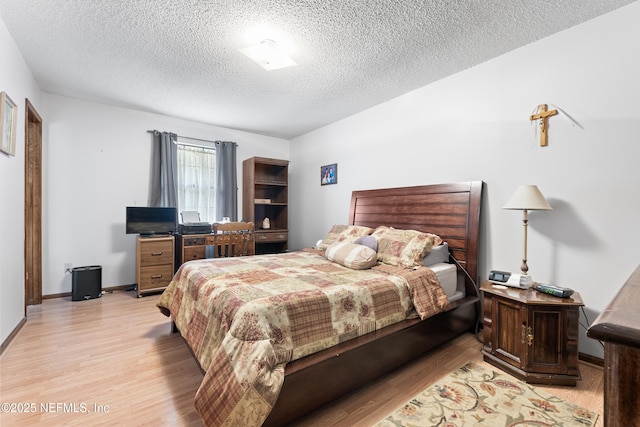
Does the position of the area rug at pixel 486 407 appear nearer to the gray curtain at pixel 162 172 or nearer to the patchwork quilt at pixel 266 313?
the patchwork quilt at pixel 266 313

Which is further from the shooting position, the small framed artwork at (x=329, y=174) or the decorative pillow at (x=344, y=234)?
the small framed artwork at (x=329, y=174)

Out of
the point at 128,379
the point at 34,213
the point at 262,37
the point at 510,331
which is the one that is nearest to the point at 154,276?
the point at 34,213

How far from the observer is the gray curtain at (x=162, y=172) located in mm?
4199

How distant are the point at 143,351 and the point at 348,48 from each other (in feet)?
10.4

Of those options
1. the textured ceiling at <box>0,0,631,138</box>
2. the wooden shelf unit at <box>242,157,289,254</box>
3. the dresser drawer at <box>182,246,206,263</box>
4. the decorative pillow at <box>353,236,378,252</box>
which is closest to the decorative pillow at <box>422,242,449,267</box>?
the decorative pillow at <box>353,236,378,252</box>

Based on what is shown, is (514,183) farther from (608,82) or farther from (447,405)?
(447,405)

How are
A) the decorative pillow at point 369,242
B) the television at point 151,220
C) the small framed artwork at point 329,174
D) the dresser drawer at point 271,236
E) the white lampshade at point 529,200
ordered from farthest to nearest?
the dresser drawer at point 271,236 < the small framed artwork at point 329,174 < the television at point 151,220 < the decorative pillow at point 369,242 < the white lampshade at point 529,200

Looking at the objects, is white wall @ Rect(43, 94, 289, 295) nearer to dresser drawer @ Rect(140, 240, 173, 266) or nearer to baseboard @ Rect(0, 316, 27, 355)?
dresser drawer @ Rect(140, 240, 173, 266)

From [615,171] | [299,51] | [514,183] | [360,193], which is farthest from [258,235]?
[615,171]

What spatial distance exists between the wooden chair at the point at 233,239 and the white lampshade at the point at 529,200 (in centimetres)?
333

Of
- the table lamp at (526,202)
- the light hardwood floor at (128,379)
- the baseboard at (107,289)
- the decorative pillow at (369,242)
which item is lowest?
the light hardwood floor at (128,379)

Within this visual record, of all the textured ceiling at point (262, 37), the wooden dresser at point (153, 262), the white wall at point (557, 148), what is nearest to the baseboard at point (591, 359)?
the white wall at point (557, 148)

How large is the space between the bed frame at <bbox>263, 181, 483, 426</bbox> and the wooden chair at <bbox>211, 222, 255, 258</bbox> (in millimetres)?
1613

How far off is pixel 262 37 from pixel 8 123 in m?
2.27
